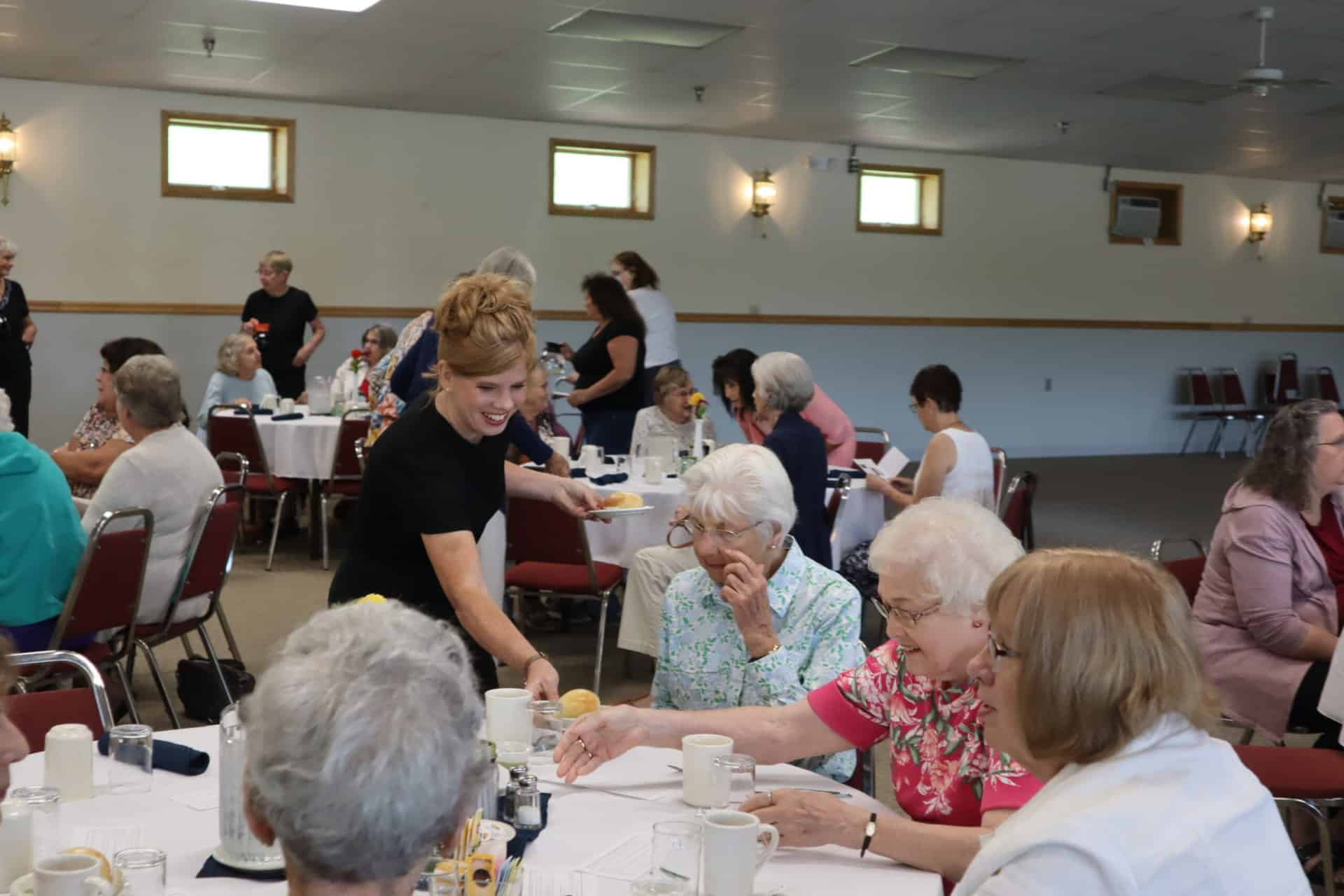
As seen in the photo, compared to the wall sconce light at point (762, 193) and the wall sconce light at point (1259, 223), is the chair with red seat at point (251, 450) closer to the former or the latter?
the wall sconce light at point (762, 193)

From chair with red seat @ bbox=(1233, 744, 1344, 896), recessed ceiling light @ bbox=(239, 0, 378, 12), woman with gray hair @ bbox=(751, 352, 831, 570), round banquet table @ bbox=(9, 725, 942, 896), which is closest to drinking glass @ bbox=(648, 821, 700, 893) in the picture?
round banquet table @ bbox=(9, 725, 942, 896)

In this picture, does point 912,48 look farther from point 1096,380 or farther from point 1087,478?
point 1096,380

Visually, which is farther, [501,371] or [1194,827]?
[501,371]

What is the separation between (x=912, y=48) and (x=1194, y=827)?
26.8 ft

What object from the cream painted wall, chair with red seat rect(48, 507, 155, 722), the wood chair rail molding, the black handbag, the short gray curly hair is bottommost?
the black handbag

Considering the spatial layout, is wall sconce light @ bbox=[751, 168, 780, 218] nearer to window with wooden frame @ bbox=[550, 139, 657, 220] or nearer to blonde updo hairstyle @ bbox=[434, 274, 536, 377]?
window with wooden frame @ bbox=[550, 139, 657, 220]

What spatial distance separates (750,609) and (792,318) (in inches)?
433

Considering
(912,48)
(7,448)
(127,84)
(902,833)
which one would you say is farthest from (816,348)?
(902,833)

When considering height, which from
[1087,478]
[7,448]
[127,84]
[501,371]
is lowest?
[1087,478]

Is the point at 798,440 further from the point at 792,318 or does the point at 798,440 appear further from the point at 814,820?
the point at 792,318

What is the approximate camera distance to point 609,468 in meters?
6.72

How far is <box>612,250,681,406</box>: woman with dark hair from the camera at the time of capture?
9.50 metres

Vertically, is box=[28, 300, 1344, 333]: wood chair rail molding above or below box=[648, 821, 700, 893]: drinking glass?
above

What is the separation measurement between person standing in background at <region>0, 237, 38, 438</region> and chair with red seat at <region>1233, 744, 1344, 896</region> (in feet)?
27.5
